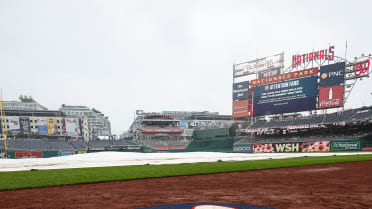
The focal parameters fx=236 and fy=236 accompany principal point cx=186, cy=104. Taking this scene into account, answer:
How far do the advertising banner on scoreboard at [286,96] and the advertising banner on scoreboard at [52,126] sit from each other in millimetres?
56720

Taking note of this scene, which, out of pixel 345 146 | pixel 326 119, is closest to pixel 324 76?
pixel 326 119

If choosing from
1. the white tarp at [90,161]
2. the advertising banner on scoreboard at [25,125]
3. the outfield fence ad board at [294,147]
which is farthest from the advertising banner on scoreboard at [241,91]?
the advertising banner on scoreboard at [25,125]

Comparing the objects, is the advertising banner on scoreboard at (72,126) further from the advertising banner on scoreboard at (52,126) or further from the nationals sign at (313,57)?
the nationals sign at (313,57)

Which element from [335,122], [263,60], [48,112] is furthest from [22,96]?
[335,122]

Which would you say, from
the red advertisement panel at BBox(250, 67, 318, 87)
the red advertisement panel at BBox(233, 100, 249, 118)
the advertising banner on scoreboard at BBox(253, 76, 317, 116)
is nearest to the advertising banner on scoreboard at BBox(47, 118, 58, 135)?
the red advertisement panel at BBox(233, 100, 249, 118)

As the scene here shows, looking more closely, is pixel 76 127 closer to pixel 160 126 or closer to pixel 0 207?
pixel 160 126

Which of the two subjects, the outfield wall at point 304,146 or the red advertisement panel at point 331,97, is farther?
the red advertisement panel at point 331,97

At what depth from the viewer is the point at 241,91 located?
4459 cm

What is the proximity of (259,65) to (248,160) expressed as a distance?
106 ft

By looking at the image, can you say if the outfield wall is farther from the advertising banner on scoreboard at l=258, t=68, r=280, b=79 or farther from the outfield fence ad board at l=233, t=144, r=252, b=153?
Answer: the advertising banner on scoreboard at l=258, t=68, r=280, b=79

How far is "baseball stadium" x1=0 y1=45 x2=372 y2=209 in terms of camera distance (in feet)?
15.3

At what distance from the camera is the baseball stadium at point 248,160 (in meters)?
4.67

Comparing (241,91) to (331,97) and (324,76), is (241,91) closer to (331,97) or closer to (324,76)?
(324,76)

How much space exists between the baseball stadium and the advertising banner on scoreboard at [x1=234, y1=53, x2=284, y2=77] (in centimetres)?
20
